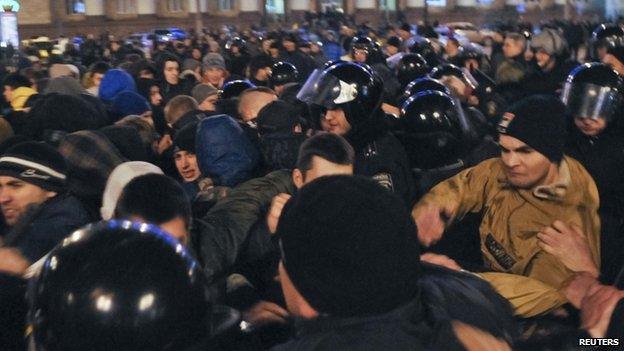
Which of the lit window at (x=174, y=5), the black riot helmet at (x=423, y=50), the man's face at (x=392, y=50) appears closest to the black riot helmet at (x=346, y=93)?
the black riot helmet at (x=423, y=50)

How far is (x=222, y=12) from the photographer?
5209cm

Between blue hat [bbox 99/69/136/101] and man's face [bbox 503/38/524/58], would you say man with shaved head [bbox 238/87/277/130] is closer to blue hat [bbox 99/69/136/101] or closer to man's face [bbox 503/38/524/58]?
blue hat [bbox 99/69/136/101]

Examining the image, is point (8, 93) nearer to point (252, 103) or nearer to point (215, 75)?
point (215, 75)

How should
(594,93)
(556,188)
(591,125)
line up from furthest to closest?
(594,93) < (591,125) < (556,188)

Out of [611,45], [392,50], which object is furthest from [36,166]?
[392,50]

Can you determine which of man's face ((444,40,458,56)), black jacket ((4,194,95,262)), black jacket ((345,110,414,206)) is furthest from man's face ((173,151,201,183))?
man's face ((444,40,458,56))

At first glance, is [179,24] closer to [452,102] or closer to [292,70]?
[292,70]

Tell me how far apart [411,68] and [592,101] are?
12.6ft

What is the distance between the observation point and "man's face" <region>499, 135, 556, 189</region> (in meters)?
3.32

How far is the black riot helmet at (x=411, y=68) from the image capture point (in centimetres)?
847

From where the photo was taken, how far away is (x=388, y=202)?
1.84 meters

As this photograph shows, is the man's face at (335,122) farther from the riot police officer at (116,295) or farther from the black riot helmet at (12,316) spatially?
the riot police officer at (116,295)

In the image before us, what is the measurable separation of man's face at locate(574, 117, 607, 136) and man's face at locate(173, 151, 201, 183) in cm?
213

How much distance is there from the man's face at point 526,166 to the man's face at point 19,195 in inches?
72.7
